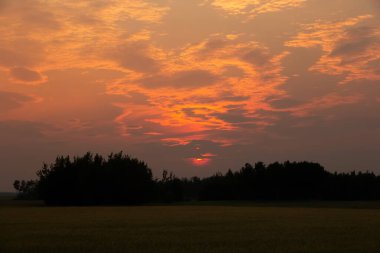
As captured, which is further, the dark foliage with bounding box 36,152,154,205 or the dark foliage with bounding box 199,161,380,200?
the dark foliage with bounding box 199,161,380,200

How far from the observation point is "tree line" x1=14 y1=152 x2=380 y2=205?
4456 inches

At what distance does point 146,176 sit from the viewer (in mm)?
118562

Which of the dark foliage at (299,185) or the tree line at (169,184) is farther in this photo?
the dark foliage at (299,185)

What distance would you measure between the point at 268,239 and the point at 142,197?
301ft

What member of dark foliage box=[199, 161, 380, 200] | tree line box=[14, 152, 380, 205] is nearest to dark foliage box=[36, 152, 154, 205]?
tree line box=[14, 152, 380, 205]

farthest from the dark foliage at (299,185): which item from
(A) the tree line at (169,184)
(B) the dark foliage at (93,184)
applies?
(B) the dark foliage at (93,184)

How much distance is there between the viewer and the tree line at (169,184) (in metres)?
113

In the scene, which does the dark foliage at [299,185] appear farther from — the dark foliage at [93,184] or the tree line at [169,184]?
the dark foliage at [93,184]

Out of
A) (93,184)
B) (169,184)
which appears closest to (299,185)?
(169,184)

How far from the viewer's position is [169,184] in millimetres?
150750

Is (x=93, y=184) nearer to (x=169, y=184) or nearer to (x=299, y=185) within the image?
(x=169, y=184)

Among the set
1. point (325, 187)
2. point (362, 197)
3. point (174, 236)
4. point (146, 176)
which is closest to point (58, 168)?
point (146, 176)

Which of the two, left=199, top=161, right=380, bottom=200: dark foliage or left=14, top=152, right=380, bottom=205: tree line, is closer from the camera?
left=14, top=152, right=380, bottom=205: tree line

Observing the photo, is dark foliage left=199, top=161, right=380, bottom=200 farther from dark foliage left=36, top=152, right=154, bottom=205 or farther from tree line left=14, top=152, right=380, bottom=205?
dark foliage left=36, top=152, right=154, bottom=205
